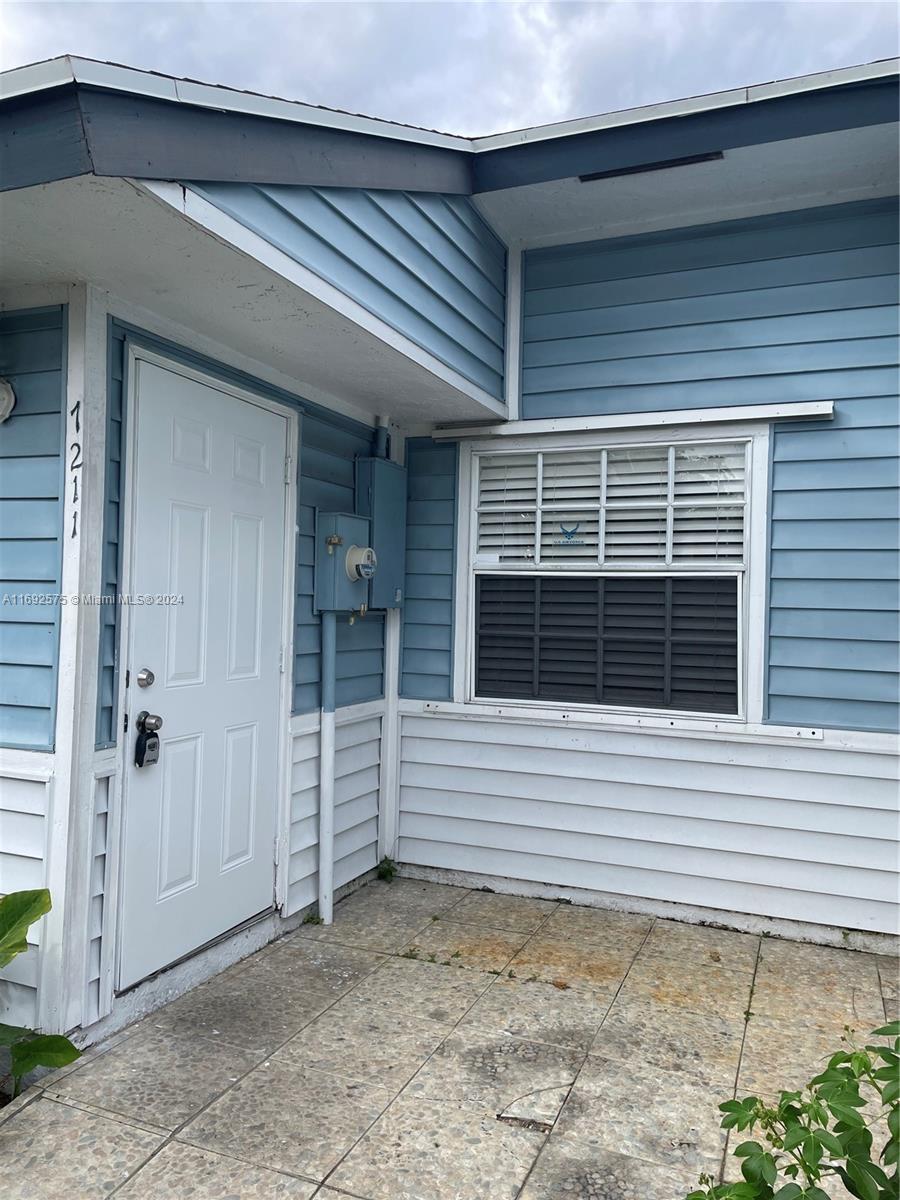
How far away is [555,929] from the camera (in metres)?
3.80

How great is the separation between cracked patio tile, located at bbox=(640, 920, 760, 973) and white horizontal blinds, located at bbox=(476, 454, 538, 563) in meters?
1.83

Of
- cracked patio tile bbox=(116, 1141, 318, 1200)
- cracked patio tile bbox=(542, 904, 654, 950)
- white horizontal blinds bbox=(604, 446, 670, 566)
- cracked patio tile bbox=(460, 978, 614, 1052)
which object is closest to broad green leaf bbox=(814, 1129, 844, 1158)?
cracked patio tile bbox=(116, 1141, 318, 1200)

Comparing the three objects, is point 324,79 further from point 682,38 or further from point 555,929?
point 555,929

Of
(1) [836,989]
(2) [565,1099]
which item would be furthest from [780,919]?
(2) [565,1099]

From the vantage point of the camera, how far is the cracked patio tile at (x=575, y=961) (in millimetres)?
3289

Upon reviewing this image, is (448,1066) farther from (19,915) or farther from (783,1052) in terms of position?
(19,915)

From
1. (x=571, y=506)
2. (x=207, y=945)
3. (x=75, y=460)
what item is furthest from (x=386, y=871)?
(x=75, y=460)

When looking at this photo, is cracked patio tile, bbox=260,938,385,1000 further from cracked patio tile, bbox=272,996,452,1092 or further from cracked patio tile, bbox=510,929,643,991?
cracked patio tile, bbox=510,929,643,991

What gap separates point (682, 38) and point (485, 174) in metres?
2.14

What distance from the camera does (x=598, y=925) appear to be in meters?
3.85

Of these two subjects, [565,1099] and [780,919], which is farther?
[780,919]

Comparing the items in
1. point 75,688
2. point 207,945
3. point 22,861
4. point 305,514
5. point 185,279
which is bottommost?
point 207,945

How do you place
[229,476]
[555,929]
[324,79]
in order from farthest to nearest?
[324,79]
[555,929]
[229,476]

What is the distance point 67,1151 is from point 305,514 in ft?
7.92
